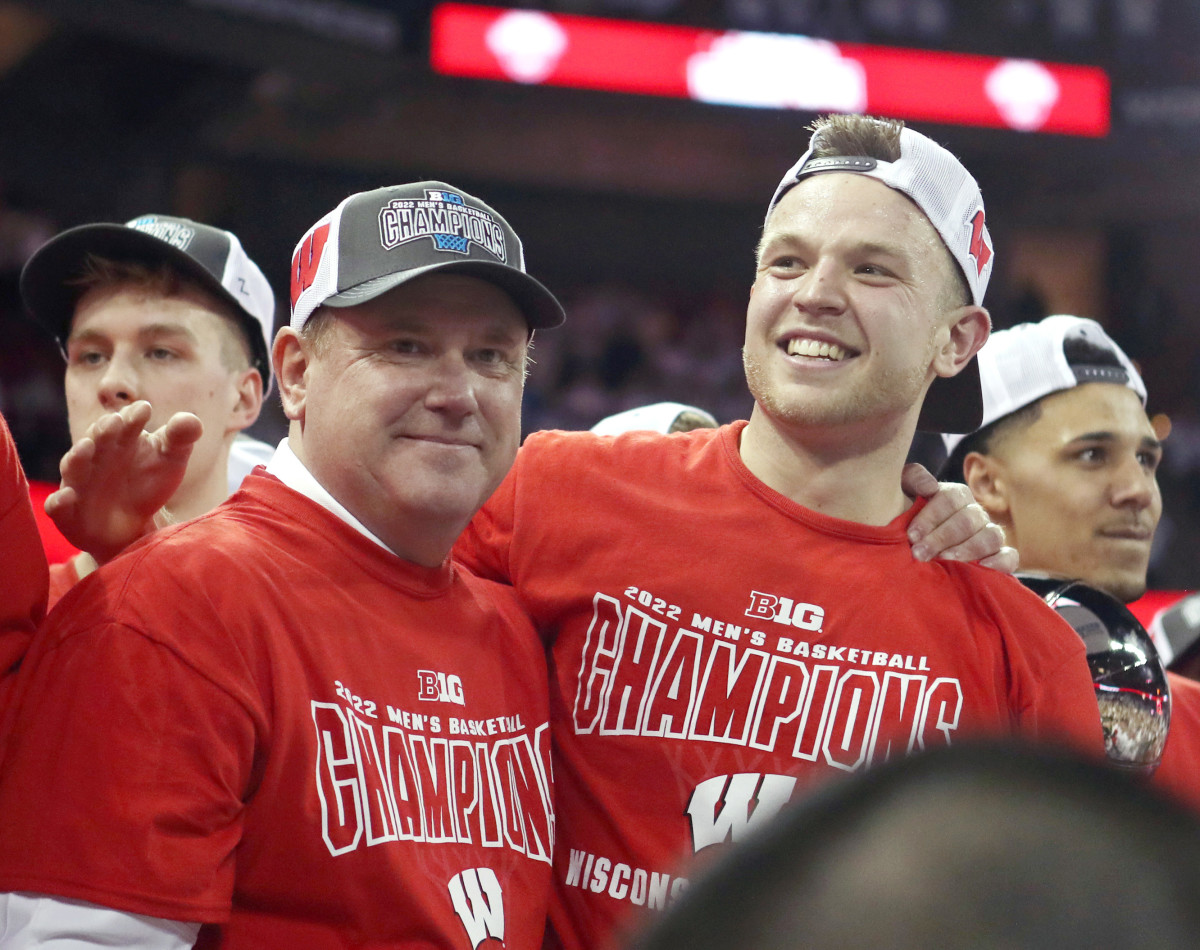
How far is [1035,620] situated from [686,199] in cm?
906

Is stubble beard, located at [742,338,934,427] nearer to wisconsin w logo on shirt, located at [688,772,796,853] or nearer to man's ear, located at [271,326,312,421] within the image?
wisconsin w logo on shirt, located at [688,772,796,853]

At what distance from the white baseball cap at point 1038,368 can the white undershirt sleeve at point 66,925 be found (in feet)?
6.39

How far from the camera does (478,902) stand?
1504 mm

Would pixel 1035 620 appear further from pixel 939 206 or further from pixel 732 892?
pixel 732 892

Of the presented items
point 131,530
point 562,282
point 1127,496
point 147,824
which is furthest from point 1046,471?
point 562,282

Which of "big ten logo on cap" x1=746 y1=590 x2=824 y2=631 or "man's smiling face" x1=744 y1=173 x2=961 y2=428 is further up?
"man's smiling face" x1=744 y1=173 x2=961 y2=428

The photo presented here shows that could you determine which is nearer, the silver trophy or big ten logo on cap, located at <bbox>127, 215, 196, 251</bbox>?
the silver trophy

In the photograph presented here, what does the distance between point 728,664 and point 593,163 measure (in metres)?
8.71

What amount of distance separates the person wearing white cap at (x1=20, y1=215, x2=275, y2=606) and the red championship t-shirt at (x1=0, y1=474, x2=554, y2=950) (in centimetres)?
78

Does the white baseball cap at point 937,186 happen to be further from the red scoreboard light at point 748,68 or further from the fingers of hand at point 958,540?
the red scoreboard light at point 748,68

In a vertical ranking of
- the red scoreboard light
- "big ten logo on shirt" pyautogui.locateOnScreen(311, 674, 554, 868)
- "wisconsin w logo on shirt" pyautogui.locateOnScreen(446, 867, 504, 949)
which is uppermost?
the red scoreboard light

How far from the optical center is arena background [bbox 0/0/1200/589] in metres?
7.42

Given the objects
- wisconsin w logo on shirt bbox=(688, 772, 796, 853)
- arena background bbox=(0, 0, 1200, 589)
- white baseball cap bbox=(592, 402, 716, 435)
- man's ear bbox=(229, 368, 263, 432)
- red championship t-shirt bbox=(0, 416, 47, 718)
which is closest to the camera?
red championship t-shirt bbox=(0, 416, 47, 718)

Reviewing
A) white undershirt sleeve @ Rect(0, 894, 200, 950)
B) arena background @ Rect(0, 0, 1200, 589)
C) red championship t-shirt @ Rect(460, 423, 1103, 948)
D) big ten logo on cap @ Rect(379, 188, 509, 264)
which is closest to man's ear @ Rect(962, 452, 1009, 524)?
red championship t-shirt @ Rect(460, 423, 1103, 948)
